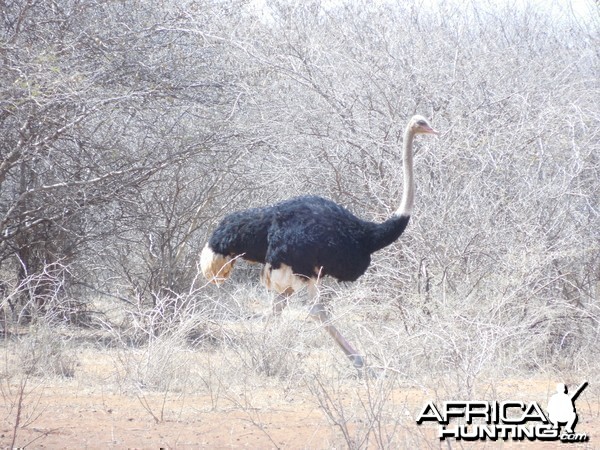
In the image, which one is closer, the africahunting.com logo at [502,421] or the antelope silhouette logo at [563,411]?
the africahunting.com logo at [502,421]

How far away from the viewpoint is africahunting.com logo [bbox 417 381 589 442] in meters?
4.77

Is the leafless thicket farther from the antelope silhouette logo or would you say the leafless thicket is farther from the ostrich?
the antelope silhouette logo

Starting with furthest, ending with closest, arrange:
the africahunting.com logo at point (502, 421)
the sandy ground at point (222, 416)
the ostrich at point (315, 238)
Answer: the ostrich at point (315, 238)
the sandy ground at point (222, 416)
the africahunting.com logo at point (502, 421)

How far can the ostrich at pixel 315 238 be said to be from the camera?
727 cm

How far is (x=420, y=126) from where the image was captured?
24.3 ft

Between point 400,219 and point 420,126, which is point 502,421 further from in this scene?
point 420,126

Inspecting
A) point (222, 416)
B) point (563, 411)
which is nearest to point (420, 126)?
point (222, 416)

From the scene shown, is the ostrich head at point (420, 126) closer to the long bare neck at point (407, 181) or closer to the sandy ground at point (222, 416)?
the long bare neck at point (407, 181)

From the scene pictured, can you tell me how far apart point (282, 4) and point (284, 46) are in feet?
4.03

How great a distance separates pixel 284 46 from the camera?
29.3ft

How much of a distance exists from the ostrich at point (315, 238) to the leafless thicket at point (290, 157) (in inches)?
9.4

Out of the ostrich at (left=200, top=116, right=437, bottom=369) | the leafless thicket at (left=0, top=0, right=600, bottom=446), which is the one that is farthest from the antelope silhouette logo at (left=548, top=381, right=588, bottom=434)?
the ostrich at (left=200, top=116, right=437, bottom=369)

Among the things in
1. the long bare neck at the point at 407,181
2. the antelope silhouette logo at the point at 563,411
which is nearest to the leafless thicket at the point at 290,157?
the long bare neck at the point at 407,181

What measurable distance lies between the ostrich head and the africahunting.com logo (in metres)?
2.68
